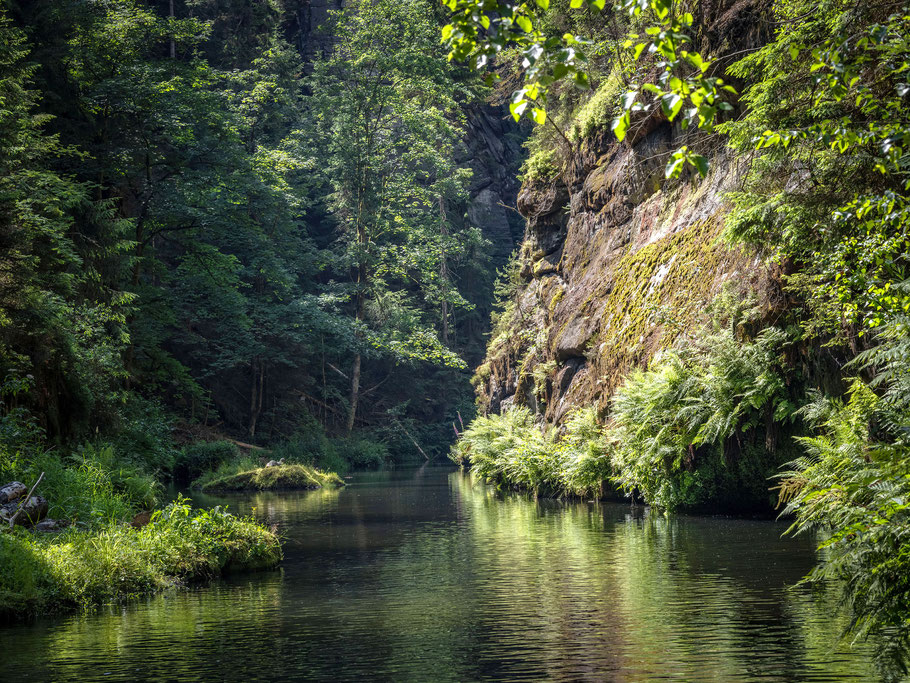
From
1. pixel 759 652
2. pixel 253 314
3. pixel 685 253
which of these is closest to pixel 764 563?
pixel 759 652

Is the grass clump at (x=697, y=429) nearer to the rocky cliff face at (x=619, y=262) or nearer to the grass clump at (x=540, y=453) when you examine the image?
the grass clump at (x=540, y=453)

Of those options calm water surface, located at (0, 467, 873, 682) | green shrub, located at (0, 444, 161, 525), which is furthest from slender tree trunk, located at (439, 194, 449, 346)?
calm water surface, located at (0, 467, 873, 682)

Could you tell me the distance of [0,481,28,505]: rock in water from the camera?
11109 mm

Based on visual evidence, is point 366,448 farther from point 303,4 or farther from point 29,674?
point 29,674

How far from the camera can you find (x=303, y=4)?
53.6m

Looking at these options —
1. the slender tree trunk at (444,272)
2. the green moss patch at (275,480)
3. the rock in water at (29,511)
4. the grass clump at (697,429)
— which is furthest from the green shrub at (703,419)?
the slender tree trunk at (444,272)

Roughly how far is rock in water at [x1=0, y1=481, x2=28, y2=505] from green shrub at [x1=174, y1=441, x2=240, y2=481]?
61.1 ft

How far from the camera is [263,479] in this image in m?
27.3

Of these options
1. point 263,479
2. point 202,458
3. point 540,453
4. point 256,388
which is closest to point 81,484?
point 540,453

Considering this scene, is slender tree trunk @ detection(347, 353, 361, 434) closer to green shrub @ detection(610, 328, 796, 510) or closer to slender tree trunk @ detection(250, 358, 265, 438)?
slender tree trunk @ detection(250, 358, 265, 438)

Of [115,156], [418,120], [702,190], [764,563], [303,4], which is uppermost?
[303,4]

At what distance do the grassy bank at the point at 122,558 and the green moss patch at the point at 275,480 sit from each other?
1498 centimetres

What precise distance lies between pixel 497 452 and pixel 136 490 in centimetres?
1244

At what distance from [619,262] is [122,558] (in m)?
15.2
